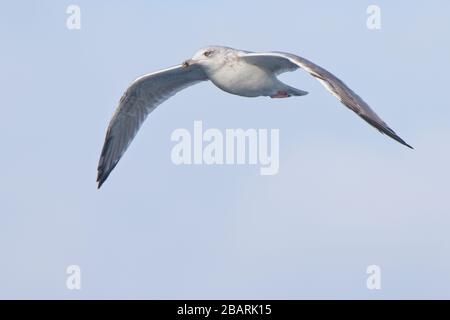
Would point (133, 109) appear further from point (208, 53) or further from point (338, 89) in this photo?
point (338, 89)

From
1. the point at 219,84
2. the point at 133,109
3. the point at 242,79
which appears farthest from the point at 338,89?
the point at 133,109

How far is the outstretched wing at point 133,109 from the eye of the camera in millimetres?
16719

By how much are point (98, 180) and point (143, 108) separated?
1.25 m

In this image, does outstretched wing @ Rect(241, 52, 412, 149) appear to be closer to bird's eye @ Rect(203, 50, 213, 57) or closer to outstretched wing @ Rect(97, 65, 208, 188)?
bird's eye @ Rect(203, 50, 213, 57)

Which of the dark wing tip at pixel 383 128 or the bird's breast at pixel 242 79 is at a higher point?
the bird's breast at pixel 242 79

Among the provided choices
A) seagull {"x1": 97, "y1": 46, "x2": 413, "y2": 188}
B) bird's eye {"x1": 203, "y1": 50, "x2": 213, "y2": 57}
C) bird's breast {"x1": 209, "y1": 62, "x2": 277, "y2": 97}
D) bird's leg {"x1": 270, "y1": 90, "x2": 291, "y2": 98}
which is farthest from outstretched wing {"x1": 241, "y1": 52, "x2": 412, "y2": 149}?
bird's leg {"x1": 270, "y1": 90, "x2": 291, "y2": 98}

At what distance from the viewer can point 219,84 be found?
49.5 feet

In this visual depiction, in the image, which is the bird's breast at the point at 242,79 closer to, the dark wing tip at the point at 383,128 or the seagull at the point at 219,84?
the seagull at the point at 219,84

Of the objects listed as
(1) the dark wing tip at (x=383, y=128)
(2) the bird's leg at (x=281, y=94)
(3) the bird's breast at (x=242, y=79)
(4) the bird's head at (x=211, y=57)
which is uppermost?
(4) the bird's head at (x=211, y=57)

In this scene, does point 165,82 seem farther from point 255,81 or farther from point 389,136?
point 389,136

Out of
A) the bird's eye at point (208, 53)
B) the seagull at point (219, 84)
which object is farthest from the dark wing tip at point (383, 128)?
the bird's eye at point (208, 53)

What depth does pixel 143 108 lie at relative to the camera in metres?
16.9

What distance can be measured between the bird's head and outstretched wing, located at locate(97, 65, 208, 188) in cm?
125

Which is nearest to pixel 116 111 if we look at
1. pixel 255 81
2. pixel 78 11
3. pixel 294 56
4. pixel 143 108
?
pixel 143 108
